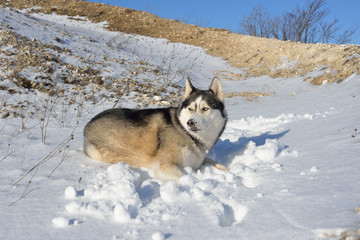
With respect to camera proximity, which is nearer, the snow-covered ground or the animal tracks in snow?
the snow-covered ground

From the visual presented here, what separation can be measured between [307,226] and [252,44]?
878 inches

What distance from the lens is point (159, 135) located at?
11.6ft

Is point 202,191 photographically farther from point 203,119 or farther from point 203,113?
point 203,113

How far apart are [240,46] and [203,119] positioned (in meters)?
21.1

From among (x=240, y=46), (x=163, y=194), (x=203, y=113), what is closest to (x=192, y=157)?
(x=203, y=113)

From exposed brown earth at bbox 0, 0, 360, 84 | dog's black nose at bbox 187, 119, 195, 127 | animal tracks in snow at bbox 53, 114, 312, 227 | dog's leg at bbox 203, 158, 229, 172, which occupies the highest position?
exposed brown earth at bbox 0, 0, 360, 84

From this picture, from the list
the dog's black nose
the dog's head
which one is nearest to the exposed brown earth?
the dog's head

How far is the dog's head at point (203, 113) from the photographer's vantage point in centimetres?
341

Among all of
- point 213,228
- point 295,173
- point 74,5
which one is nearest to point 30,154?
point 213,228

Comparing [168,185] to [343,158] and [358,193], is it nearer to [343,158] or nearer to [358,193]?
[358,193]

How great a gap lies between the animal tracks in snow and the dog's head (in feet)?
1.73

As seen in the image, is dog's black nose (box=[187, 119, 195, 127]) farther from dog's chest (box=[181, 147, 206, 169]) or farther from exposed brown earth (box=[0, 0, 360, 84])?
exposed brown earth (box=[0, 0, 360, 84])

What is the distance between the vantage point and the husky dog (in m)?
3.40

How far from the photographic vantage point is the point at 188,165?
11.2 feet
